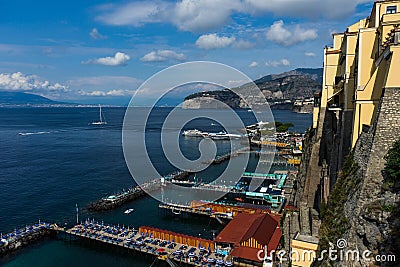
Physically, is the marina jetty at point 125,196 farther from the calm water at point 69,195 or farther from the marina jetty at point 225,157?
the marina jetty at point 225,157

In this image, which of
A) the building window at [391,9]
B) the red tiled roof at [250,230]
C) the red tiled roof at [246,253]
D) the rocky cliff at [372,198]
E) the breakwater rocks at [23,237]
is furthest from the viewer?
the breakwater rocks at [23,237]

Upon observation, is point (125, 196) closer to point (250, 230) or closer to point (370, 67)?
point (250, 230)

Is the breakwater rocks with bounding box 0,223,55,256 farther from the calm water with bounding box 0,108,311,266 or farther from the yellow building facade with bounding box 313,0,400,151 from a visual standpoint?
the yellow building facade with bounding box 313,0,400,151

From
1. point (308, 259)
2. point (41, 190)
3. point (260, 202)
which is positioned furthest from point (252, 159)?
point (308, 259)

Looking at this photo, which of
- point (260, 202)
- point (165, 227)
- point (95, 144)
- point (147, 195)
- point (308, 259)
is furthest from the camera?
point (95, 144)

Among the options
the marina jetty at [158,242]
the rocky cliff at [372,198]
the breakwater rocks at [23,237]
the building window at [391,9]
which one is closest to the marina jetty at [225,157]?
the marina jetty at [158,242]

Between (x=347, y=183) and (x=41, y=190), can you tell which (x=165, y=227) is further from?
(x=347, y=183)

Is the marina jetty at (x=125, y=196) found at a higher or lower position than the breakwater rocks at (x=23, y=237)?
higher
